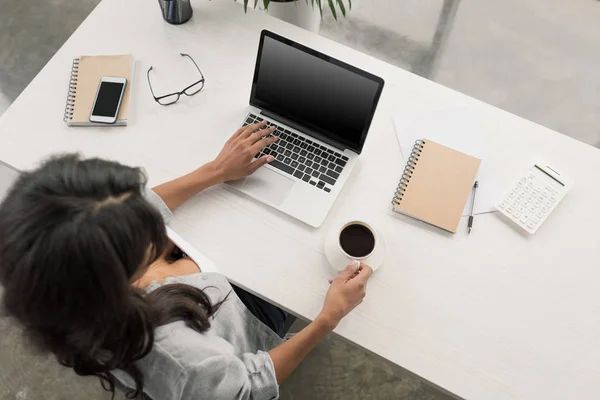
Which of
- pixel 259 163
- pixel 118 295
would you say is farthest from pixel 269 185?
pixel 118 295

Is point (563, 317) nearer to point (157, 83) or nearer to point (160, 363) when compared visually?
point (160, 363)

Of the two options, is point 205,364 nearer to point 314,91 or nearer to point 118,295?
point 118,295

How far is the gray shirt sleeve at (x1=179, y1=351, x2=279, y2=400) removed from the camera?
2.62 ft

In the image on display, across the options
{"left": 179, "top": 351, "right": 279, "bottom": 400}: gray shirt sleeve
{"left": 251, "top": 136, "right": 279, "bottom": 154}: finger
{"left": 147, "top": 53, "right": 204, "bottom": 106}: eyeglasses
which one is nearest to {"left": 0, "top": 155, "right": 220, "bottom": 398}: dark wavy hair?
{"left": 179, "top": 351, "right": 279, "bottom": 400}: gray shirt sleeve

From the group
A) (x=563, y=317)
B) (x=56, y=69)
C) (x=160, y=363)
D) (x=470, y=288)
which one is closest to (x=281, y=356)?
(x=160, y=363)

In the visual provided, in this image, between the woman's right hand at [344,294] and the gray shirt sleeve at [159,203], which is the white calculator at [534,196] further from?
the gray shirt sleeve at [159,203]

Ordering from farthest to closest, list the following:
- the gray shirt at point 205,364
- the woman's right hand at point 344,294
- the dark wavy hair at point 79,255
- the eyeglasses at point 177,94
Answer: the eyeglasses at point 177,94, the woman's right hand at point 344,294, the gray shirt at point 205,364, the dark wavy hair at point 79,255

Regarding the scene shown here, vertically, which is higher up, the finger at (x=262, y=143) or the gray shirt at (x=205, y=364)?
the finger at (x=262, y=143)

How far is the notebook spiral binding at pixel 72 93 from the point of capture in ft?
3.80

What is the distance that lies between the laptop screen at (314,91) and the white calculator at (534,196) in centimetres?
35

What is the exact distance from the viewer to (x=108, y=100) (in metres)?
1.17

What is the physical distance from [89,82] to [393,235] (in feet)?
2.60

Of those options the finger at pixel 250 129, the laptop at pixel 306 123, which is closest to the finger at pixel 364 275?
the laptop at pixel 306 123

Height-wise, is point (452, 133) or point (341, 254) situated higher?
point (452, 133)
